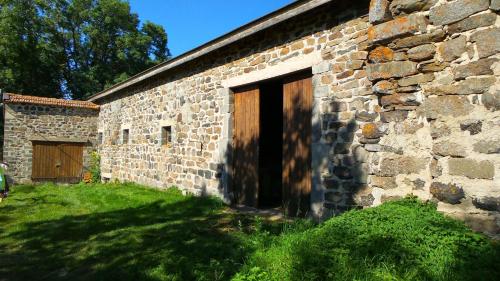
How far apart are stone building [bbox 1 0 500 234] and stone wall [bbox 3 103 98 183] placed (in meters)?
5.19

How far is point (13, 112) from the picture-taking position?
558 inches

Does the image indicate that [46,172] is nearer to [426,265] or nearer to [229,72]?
[229,72]

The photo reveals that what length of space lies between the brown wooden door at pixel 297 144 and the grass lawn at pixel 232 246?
893 millimetres

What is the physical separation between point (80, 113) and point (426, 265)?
1583 centimetres

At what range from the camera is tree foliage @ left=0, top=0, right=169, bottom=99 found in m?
23.2

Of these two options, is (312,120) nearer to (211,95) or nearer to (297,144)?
(297,144)

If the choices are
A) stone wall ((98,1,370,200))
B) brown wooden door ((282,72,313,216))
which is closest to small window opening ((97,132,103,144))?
stone wall ((98,1,370,200))

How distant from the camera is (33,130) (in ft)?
47.8

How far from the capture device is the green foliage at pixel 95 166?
15.4 meters

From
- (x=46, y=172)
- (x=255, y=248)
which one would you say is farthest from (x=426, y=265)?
(x=46, y=172)

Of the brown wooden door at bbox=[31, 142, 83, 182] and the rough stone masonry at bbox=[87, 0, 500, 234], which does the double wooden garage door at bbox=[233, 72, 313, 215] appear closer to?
the rough stone masonry at bbox=[87, 0, 500, 234]

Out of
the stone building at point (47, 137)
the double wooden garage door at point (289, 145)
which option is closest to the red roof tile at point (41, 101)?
the stone building at point (47, 137)

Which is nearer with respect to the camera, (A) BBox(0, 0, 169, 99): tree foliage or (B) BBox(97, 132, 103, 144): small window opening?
(B) BBox(97, 132, 103, 144): small window opening

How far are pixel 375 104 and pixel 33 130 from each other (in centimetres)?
1419
